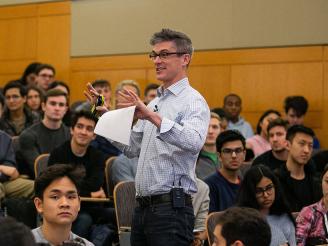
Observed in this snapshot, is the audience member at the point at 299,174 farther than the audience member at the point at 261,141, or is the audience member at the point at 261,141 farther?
the audience member at the point at 261,141

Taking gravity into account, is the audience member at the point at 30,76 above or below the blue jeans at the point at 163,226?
above

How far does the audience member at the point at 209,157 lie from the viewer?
5258mm

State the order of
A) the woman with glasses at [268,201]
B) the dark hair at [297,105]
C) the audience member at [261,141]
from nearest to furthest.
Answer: the woman with glasses at [268,201] → the audience member at [261,141] → the dark hair at [297,105]

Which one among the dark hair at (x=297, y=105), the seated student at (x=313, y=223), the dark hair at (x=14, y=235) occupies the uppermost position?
the dark hair at (x=297, y=105)

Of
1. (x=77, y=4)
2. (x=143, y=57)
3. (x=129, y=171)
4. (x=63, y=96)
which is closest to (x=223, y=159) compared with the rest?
(x=129, y=171)

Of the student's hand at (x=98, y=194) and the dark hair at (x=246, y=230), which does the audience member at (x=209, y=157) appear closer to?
the student's hand at (x=98, y=194)

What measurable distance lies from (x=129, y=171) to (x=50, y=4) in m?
4.18

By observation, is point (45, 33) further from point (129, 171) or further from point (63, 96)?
point (129, 171)

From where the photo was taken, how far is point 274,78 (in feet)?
24.2

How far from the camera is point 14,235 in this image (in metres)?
1.60

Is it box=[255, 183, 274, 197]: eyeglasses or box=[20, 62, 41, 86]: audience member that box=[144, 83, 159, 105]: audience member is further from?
box=[255, 183, 274, 197]: eyeglasses

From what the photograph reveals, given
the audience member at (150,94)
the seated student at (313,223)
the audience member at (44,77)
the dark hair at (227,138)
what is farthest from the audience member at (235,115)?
the seated student at (313,223)

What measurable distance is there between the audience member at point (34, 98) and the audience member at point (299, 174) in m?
2.53

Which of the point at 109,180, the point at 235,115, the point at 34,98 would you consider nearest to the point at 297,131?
the point at 109,180
